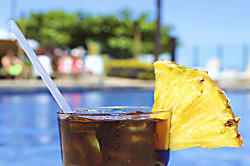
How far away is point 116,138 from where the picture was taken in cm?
80

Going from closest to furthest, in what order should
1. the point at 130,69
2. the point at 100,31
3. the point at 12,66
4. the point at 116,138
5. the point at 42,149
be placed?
the point at 116,138
the point at 42,149
the point at 12,66
the point at 130,69
the point at 100,31

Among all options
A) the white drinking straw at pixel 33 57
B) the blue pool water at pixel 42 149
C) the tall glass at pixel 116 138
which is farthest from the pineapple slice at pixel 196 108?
the blue pool water at pixel 42 149

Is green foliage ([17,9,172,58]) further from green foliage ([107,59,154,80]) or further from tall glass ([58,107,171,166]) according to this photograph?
tall glass ([58,107,171,166])

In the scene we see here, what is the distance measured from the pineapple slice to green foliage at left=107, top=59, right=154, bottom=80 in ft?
48.6

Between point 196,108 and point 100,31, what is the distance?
104 feet

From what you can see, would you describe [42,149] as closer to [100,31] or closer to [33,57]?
[33,57]

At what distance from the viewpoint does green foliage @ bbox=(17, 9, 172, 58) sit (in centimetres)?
3138

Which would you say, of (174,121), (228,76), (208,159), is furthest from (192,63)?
(174,121)

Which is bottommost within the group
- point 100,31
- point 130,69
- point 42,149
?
point 42,149

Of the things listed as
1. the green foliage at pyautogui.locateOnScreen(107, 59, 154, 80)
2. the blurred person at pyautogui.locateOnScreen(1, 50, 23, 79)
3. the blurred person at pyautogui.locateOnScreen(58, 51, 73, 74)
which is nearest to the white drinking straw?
the blurred person at pyautogui.locateOnScreen(58, 51, 73, 74)

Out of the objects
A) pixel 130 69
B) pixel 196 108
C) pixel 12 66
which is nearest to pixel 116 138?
pixel 196 108

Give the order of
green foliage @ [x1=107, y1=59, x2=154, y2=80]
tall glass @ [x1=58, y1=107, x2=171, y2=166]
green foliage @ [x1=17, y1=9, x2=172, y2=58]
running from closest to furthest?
tall glass @ [x1=58, y1=107, x2=171, y2=166]
green foliage @ [x1=107, y1=59, x2=154, y2=80]
green foliage @ [x1=17, y1=9, x2=172, y2=58]

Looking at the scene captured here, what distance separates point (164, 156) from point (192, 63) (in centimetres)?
2458

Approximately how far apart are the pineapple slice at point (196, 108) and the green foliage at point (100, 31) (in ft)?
99.4
